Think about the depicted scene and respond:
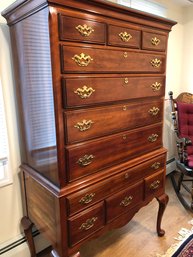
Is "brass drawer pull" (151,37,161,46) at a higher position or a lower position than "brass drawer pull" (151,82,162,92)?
higher

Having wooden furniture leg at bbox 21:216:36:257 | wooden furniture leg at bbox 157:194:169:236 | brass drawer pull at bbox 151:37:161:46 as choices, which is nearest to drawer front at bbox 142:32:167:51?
brass drawer pull at bbox 151:37:161:46

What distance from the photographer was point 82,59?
109 centimetres

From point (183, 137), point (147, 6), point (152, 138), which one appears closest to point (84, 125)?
point (152, 138)

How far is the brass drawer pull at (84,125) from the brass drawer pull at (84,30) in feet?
1.43

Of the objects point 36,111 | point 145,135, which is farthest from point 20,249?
point 145,135

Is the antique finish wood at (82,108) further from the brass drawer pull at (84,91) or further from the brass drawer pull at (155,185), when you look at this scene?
the brass drawer pull at (155,185)

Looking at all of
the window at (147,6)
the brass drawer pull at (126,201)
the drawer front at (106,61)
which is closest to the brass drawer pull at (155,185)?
the brass drawer pull at (126,201)

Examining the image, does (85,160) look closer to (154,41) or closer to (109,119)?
(109,119)

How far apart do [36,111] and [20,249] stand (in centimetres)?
105

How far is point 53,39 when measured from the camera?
0.98 m

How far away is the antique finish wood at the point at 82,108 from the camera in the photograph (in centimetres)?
105

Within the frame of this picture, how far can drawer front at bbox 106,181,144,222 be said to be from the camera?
1.38 m

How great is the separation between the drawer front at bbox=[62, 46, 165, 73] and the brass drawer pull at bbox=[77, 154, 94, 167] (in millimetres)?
461

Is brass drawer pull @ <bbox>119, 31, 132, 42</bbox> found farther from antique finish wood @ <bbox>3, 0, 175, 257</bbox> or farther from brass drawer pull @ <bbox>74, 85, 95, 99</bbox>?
brass drawer pull @ <bbox>74, 85, 95, 99</bbox>
